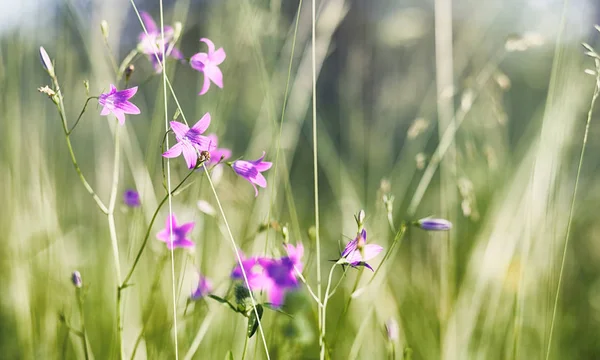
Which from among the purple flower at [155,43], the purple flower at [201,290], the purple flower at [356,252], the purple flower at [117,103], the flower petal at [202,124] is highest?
the purple flower at [155,43]

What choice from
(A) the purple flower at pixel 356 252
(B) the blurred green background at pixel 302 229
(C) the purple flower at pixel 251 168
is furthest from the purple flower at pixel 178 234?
(A) the purple flower at pixel 356 252

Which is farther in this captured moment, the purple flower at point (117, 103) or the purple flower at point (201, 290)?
the purple flower at point (201, 290)

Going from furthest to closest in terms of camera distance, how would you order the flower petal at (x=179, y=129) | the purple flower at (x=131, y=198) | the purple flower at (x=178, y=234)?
the purple flower at (x=131, y=198) < the purple flower at (x=178, y=234) < the flower petal at (x=179, y=129)

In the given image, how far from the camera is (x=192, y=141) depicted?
702mm

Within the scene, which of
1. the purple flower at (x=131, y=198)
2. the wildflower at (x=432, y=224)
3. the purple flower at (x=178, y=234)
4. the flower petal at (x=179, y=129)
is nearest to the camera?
the flower petal at (x=179, y=129)

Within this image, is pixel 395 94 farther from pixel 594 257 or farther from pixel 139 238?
pixel 139 238

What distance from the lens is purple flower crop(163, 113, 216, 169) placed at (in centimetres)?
68

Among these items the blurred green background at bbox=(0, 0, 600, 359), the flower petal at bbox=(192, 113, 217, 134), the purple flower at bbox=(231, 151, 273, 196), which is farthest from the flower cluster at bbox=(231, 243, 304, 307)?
the flower petal at bbox=(192, 113, 217, 134)

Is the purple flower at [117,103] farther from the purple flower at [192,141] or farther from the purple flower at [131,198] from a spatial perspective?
the purple flower at [131,198]

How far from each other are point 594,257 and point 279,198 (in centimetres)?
107

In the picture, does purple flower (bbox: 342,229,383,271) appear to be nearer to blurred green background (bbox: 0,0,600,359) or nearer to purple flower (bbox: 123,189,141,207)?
blurred green background (bbox: 0,0,600,359)

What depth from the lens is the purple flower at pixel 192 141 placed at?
68cm

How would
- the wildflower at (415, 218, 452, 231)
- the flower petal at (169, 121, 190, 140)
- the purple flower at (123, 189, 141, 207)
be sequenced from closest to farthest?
the flower petal at (169, 121, 190, 140) < the wildflower at (415, 218, 452, 231) < the purple flower at (123, 189, 141, 207)

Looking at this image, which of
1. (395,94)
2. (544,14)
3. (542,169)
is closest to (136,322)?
(542,169)
